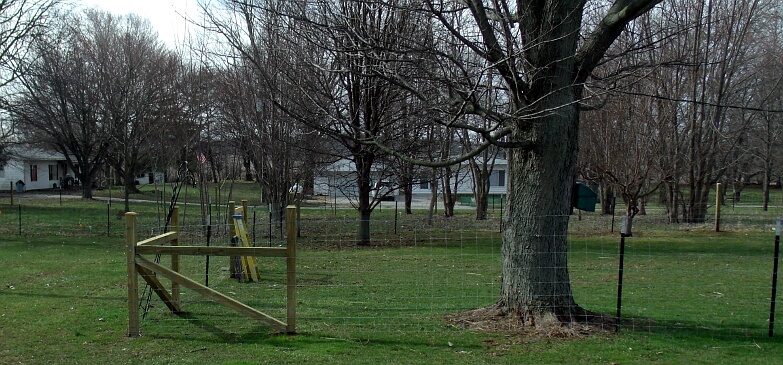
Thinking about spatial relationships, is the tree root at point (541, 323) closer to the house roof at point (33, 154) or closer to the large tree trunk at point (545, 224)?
the large tree trunk at point (545, 224)

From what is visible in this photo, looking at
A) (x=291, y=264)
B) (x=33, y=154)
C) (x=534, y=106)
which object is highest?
(x=33, y=154)

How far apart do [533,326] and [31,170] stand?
55.9 metres

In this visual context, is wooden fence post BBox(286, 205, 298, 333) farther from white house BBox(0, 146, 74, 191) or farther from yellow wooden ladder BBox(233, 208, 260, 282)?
white house BBox(0, 146, 74, 191)

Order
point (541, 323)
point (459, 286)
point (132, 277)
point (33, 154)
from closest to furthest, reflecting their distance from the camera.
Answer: point (132, 277)
point (541, 323)
point (459, 286)
point (33, 154)

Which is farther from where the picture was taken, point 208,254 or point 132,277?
point 132,277

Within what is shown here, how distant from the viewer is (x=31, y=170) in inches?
2127

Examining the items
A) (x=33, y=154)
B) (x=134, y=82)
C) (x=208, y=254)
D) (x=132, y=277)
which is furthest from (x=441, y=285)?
(x=33, y=154)

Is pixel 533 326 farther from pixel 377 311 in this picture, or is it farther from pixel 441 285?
pixel 441 285

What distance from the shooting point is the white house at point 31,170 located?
164 ft

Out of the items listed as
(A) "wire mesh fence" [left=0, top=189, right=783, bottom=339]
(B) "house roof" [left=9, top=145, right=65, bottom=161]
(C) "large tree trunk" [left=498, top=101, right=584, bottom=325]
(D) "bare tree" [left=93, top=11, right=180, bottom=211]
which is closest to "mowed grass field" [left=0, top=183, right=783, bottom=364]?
(A) "wire mesh fence" [left=0, top=189, right=783, bottom=339]

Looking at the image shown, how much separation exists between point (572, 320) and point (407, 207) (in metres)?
26.5

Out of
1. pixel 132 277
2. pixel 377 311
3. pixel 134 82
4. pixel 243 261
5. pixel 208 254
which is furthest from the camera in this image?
pixel 134 82

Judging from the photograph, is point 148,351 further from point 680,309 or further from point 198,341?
point 680,309

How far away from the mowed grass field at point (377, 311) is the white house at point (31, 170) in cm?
3740
